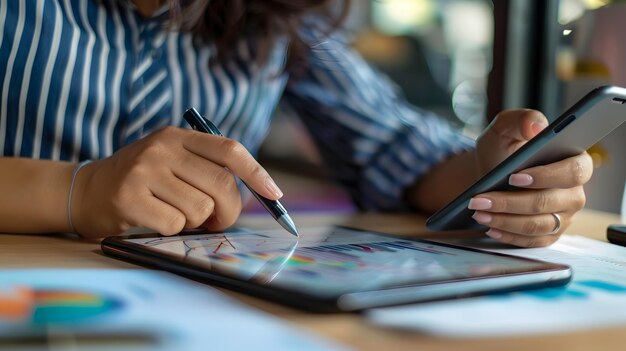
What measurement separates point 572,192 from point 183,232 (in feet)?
1.10

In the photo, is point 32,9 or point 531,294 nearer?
point 531,294

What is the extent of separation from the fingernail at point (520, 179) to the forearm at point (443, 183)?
0.81ft

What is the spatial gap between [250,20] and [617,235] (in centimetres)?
51

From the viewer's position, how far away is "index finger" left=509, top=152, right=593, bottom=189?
22.9 inches

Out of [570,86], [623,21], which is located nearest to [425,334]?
[623,21]

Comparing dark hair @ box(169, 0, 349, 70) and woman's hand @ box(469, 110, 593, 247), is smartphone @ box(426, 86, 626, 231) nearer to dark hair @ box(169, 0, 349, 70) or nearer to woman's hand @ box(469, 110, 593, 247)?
woman's hand @ box(469, 110, 593, 247)

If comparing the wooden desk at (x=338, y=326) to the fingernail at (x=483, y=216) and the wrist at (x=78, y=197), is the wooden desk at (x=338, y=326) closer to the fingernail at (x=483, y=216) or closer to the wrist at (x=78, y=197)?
the wrist at (x=78, y=197)

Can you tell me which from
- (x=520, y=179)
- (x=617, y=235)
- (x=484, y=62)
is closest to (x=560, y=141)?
(x=520, y=179)

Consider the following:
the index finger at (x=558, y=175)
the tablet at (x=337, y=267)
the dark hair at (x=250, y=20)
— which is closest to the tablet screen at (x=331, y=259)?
the tablet at (x=337, y=267)

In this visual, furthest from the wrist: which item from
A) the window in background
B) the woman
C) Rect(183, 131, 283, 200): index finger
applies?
the window in background

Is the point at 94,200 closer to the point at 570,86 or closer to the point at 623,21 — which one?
the point at 623,21

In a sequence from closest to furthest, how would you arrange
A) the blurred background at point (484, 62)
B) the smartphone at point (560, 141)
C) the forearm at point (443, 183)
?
the smartphone at point (560, 141) → the forearm at point (443, 183) → the blurred background at point (484, 62)

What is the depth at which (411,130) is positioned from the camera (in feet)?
3.21

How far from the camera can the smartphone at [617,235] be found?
662 mm
